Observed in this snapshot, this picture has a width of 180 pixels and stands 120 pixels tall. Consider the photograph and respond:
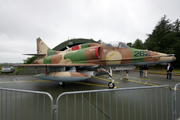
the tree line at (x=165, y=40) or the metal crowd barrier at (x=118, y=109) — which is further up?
the tree line at (x=165, y=40)

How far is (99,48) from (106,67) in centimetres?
143

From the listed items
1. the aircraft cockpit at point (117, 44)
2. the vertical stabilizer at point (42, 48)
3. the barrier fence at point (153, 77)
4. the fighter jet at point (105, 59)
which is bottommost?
the barrier fence at point (153, 77)

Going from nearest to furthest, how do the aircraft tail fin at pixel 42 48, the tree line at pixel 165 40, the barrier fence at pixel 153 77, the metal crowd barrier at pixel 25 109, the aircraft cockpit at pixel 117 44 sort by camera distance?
the metal crowd barrier at pixel 25 109
the aircraft cockpit at pixel 117 44
the barrier fence at pixel 153 77
the aircraft tail fin at pixel 42 48
the tree line at pixel 165 40

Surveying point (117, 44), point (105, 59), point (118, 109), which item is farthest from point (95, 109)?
point (117, 44)

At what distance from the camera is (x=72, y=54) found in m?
7.38

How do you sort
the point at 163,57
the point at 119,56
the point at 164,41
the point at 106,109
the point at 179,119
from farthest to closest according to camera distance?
the point at 164,41 < the point at 119,56 < the point at 163,57 < the point at 106,109 < the point at 179,119

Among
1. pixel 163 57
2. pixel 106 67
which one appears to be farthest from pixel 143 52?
pixel 106 67

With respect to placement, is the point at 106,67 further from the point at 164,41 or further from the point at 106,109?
the point at 164,41

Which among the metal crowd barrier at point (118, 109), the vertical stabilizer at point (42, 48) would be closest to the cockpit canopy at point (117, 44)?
the metal crowd barrier at point (118, 109)

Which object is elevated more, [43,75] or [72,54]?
[72,54]

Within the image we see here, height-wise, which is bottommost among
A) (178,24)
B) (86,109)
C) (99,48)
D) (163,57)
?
(86,109)

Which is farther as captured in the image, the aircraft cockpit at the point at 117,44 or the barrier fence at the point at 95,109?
the aircraft cockpit at the point at 117,44

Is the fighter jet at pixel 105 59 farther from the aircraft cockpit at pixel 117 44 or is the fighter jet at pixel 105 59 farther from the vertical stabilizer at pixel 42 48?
the vertical stabilizer at pixel 42 48

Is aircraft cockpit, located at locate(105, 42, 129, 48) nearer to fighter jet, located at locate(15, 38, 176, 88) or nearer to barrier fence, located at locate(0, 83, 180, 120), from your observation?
fighter jet, located at locate(15, 38, 176, 88)
